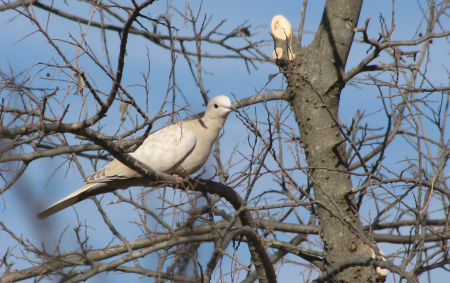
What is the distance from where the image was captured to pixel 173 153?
423cm

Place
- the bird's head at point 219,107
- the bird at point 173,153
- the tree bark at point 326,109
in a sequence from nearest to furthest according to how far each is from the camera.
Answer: the bird at point 173,153 < the tree bark at point 326,109 < the bird's head at point 219,107

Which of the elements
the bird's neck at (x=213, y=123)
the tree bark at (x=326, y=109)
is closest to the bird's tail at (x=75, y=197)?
the bird's neck at (x=213, y=123)

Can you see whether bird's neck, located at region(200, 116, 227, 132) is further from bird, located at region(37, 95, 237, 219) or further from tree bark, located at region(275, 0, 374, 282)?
tree bark, located at region(275, 0, 374, 282)

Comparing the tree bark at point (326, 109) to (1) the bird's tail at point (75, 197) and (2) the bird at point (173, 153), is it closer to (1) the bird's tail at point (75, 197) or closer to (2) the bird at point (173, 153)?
(2) the bird at point (173, 153)

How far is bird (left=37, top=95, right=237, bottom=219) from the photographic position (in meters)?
3.99

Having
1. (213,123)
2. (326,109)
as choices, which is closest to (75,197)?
(213,123)

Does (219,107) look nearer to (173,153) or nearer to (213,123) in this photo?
(213,123)

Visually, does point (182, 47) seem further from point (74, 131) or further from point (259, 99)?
point (74, 131)

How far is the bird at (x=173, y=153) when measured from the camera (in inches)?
157

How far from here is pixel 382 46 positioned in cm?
379

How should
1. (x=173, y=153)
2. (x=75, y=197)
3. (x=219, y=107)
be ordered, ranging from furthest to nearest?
(x=219, y=107)
(x=173, y=153)
(x=75, y=197)

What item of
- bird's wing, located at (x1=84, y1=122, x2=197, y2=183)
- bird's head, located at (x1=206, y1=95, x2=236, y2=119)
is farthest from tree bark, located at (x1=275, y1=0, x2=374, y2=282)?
bird's wing, located at (x1=84, y1=122, x2=197, y2=183)

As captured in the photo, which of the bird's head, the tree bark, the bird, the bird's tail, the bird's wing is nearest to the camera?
the bird's tail

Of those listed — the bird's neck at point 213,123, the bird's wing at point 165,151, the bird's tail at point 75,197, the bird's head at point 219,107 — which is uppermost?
the bird's head at point 219,107
